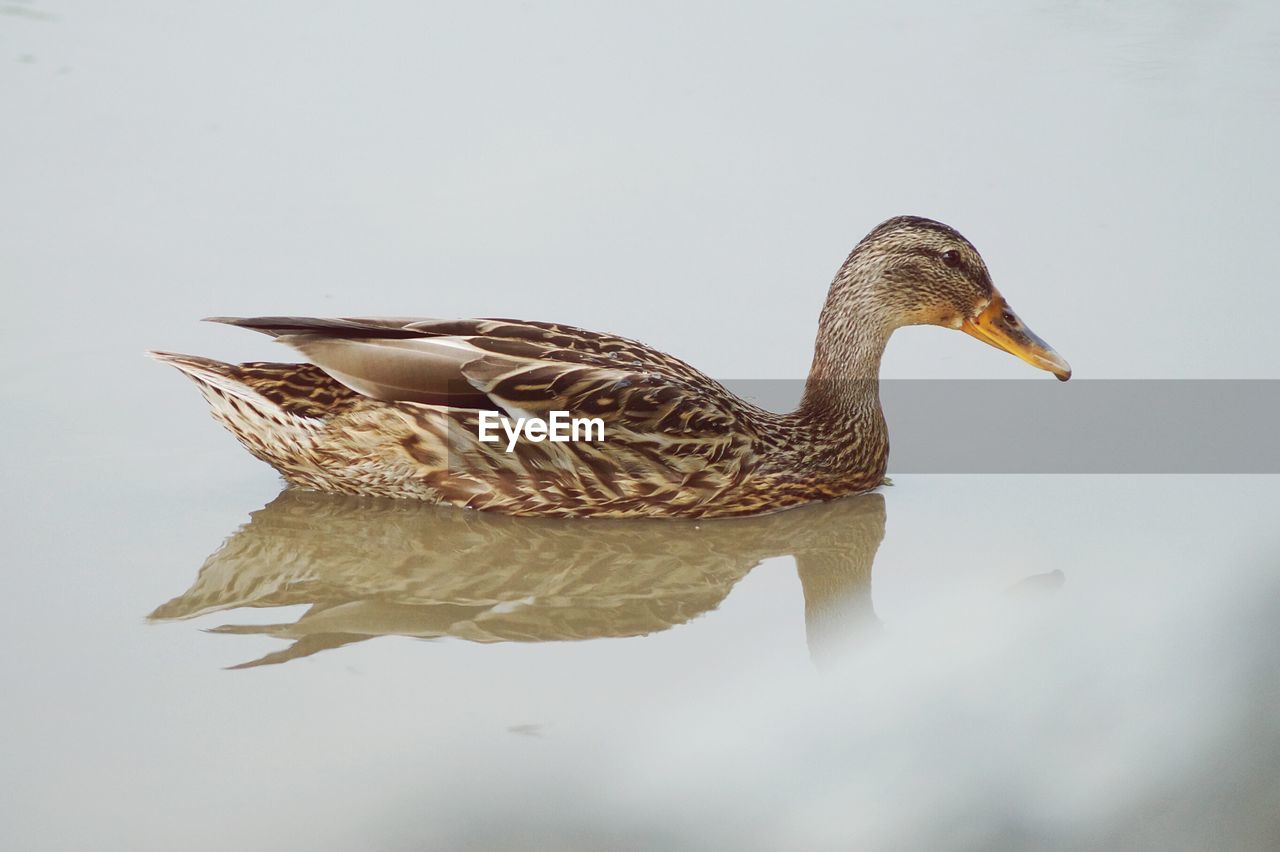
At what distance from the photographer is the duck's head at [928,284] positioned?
20.8 ft

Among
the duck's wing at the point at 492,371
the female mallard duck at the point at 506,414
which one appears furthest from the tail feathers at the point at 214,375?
the duck's wing at the point at 492,371

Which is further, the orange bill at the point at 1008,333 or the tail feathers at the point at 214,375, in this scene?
the orange bill at the point at 1008,333

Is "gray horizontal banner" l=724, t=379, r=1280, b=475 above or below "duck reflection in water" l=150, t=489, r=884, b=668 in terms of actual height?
above

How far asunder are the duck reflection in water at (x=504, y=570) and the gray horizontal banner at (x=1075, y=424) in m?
0.57

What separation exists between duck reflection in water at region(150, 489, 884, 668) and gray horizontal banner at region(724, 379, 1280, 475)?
0.57m

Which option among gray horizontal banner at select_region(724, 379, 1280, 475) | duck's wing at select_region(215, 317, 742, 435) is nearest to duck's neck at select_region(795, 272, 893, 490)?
gray horizontal banner at select_region(724, 379, 1280, 475)

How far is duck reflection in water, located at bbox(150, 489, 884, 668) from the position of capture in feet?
16.5

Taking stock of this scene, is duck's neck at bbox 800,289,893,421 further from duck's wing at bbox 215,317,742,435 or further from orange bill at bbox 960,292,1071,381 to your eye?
duck's wing at bbox 215,317,742,435

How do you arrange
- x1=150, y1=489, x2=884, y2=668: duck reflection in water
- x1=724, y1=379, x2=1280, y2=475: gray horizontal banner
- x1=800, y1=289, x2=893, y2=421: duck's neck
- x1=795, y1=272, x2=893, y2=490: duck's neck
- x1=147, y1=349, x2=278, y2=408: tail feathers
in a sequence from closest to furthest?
x1=150, y1=489, x2=884, y2=668: duck reflection in water < x1=147, y1=349, x2=278, y2=408: tail feathers < x1=795, y1=272, x2=893, y2=490: duck's neck < x1=800, y1=289, x2=893, y2=421: duck's neck < x1=724, y1=379, x2=1280, y2=475: gray horizontal banner

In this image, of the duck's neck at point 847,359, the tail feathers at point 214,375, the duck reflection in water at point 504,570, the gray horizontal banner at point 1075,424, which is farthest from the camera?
the gray horizontal banner at point 1075,424

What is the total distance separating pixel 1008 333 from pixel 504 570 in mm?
2280

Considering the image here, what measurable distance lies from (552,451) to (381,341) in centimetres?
72

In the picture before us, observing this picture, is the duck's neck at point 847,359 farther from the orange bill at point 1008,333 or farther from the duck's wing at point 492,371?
the duck's wing at point 492,371

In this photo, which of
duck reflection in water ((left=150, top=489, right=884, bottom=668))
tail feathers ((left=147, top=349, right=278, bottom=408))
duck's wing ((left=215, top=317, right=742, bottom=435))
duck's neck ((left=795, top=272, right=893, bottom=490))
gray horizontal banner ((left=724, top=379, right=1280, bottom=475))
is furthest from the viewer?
gray horizontal banner ((left=724, top=379, right=1280, bottom=475))
